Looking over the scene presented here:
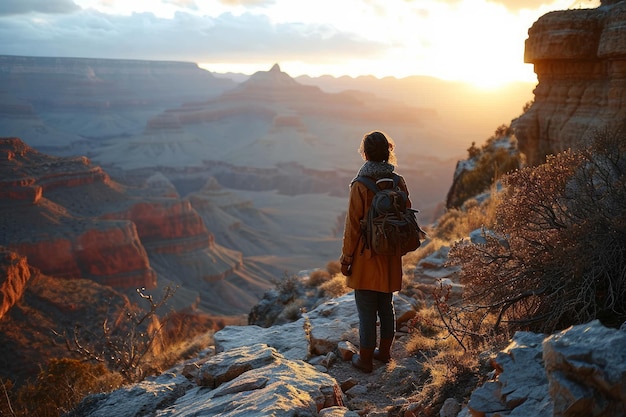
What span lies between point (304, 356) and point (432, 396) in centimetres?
186

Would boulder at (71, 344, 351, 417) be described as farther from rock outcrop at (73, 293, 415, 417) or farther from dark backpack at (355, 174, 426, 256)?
dark backpack at (355, 174, 426, 256)

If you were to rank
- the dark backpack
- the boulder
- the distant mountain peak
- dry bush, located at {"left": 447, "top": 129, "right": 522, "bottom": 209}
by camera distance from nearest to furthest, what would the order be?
1. the boulder
2. the dark backpack
3. dry bush, located at {"left": 447, "top": 129, "right": 522, "bottom": 209}
4. the distant mountain peak

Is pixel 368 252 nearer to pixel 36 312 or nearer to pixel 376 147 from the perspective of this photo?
pixel 376 147

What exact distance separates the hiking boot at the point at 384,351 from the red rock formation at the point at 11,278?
20.2m

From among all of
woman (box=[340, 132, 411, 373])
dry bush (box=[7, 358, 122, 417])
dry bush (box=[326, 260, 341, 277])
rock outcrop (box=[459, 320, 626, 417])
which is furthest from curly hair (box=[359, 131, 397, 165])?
dry bush (box=[326, 260, 341, 277])

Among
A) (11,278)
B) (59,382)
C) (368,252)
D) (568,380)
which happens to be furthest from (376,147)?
(11,278)

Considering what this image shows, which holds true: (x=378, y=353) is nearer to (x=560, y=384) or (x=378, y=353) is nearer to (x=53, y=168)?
(x=560, y=384)

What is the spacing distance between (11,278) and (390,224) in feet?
71.7

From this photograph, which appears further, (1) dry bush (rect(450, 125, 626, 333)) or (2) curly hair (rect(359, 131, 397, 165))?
(2) curly hair (rect(359, 131, 397, 165))

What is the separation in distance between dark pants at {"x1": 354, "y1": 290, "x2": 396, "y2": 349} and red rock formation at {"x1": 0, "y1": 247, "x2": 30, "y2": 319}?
20.3 m

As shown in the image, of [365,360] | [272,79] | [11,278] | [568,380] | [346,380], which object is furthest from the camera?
[272,79]

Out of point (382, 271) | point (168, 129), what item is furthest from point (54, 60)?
point (382, 271)

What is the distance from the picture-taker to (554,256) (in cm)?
305

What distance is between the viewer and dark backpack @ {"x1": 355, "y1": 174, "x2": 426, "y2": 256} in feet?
11.8
